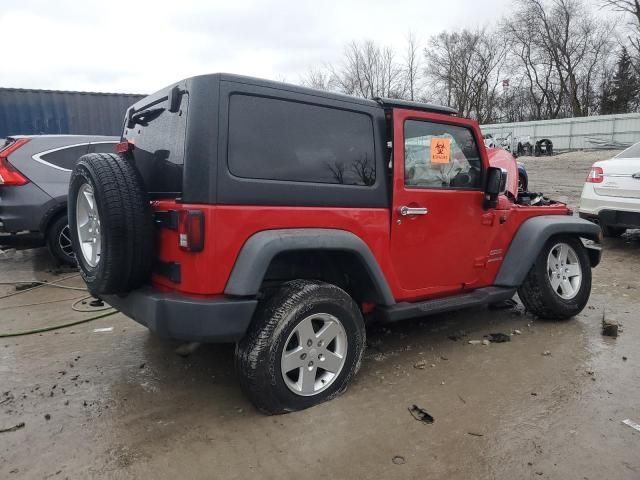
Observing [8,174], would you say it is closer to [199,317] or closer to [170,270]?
[170,270]

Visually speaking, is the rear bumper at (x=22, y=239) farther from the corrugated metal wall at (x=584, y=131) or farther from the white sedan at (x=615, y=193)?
the corrugated metal wall at (x=584, y=131)

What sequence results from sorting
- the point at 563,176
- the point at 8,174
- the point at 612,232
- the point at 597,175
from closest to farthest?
the point at 8,174
the point at 597,175
the point at 612,232
the point at 563,176

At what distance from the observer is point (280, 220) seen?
8.71 ft

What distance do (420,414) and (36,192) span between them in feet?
16.7

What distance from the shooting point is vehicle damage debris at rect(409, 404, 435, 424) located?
8.82 feet

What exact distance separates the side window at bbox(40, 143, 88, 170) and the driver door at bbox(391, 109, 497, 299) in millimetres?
4424

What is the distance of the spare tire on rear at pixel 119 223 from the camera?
2.50 meters

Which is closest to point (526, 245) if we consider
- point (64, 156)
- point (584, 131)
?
point (64, 156)

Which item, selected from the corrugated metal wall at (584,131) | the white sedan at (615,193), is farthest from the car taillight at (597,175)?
the corrugated metal wall at (584,131)

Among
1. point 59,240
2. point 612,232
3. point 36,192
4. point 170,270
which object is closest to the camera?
point 170,270

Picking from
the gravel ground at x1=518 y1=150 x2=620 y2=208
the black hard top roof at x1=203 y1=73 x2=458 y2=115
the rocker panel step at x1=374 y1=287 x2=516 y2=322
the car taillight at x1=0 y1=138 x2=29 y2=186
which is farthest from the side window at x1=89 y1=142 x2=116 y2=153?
the gravel ground at x1=518 y1=150 x2=620 y2=208

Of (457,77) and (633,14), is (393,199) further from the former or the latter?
(457,77)

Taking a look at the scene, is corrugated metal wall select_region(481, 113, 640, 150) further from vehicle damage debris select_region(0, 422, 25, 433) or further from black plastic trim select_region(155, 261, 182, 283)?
vehicle damage debris select_region(0, 422, 25, 433)

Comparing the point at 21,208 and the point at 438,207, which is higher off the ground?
the point at 438,207
